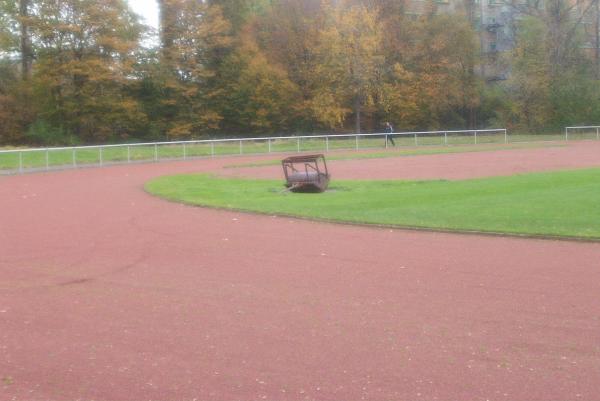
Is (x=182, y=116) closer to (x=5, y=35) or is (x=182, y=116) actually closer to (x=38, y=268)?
(x=5, y=35)

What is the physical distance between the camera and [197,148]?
39500 mm

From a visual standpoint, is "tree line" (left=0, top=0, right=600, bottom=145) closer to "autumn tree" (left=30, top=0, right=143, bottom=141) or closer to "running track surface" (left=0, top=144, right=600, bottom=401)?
"autumn tree" (left=30, top=0, right=143, bottom=141)

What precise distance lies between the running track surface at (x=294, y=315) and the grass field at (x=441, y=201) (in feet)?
3.81

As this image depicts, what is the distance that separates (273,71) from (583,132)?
24141 millimetres

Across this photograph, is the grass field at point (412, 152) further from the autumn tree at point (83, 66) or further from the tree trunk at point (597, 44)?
the tree trunk at point (597, 44)

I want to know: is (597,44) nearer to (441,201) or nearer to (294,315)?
(441,201)

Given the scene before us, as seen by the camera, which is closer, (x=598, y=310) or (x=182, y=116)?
(x=598, y=310)

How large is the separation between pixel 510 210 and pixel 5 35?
49392mm

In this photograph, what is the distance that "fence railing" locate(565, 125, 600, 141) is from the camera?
171ft

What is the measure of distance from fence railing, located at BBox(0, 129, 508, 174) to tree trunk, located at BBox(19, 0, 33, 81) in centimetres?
2167

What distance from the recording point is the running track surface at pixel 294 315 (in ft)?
19.0

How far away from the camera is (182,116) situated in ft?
192

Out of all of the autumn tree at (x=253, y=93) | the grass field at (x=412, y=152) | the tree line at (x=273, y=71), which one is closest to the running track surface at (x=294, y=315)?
the grass field at (x=412, y=152)

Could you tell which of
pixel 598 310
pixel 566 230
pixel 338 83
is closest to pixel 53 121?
pixel 338 83
